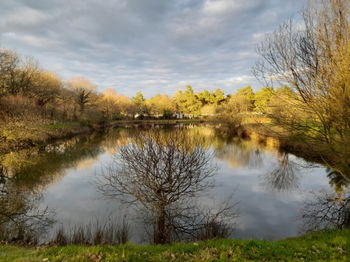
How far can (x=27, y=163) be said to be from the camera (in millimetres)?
14680

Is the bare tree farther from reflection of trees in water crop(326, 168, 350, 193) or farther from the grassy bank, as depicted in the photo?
the grassy bank

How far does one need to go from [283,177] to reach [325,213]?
226 inches

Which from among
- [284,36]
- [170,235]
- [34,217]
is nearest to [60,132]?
[34,217]

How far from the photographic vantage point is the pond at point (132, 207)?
755 cm

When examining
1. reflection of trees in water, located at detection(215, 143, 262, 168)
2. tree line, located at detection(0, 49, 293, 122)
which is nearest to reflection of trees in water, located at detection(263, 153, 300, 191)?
reflection of trees in water, located at detection(215, 143, 262, 168)

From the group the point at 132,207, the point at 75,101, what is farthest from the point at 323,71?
the point at 75,101

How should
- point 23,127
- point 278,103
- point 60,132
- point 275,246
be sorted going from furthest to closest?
point 60,132
point 23,127
point 278,103
point 275,246

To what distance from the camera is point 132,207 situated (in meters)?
8.69

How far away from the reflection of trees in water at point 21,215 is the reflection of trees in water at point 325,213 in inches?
379

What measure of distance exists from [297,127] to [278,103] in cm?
136

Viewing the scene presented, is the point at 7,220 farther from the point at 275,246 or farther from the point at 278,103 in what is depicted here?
the point at 278,103

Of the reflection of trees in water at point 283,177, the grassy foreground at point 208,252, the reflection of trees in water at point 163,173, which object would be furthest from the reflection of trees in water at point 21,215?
the reflection of trees in water at point 283,177

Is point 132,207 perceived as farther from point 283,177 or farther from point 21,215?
point 283,177

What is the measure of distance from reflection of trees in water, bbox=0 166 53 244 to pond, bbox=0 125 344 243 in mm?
33
